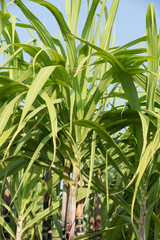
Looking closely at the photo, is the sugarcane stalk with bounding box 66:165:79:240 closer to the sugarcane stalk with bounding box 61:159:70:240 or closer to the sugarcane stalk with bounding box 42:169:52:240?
the sugarcane stalk with bounding box 61:159:70:240

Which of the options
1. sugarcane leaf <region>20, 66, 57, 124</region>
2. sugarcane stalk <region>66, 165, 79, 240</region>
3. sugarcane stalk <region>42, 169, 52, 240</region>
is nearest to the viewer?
sugarcane leaf <region>20, 66, 57, 124</region>

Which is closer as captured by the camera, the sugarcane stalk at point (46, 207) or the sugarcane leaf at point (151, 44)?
the sugarcane leaf at point (151, 44)

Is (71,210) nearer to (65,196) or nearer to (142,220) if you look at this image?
(65,196)

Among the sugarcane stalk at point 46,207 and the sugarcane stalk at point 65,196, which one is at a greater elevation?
the sugarcane stalk at point 65,196

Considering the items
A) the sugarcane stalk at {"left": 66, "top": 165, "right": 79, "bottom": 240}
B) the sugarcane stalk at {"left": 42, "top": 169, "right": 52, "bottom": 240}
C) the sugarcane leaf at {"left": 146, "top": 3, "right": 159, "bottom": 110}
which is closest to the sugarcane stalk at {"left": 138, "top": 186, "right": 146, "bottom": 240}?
the sugarcane stalk at {"left": 66, "top": 165, "right": 79, "bottom": 240}

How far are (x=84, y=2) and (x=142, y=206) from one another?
0.75m

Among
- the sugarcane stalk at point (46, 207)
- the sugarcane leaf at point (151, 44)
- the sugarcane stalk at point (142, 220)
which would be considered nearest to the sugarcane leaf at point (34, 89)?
the sugarcane leaf at point (151, 44)

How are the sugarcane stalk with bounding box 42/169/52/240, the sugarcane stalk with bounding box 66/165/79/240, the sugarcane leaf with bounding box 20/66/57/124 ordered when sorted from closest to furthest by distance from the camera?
the sugarcane leaf with bounding box 20/66/57/124 → the sugarcane stalk with bounding box 66/165/79/240 → the sugarcane stalk with bounding box 42/169/52/240

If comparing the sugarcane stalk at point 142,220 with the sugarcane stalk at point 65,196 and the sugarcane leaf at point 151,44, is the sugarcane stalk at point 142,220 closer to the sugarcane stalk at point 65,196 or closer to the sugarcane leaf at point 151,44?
the sugarcane stalk at point 65,196

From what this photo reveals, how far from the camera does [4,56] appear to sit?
1.71 m

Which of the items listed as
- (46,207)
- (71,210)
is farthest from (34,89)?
(46,207)

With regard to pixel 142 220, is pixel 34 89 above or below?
above

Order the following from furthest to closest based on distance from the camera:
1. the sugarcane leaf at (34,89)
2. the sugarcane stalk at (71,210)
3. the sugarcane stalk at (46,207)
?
the sugarcane stalk at (46,207)
the sugarcane stalk at (71,210)
the sugarcane leaf at (34,89)

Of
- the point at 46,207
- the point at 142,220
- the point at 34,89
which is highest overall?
the point at 34,89
